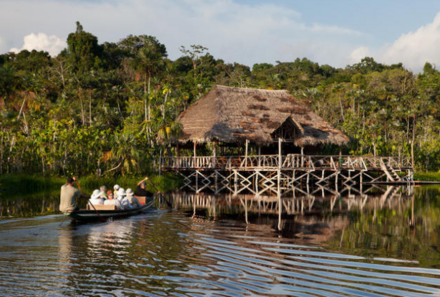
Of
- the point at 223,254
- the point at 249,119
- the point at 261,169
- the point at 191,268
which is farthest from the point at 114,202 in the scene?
the point at 249,119

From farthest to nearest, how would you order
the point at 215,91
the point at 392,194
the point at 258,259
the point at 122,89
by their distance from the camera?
the point at 122,89, the point at 215,91, the point at 392,194, the point at 258,259

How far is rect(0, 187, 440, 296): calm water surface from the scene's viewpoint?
7445 millimetres

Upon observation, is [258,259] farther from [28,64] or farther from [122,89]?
[28,64]

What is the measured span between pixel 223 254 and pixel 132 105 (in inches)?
1179

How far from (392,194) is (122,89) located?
30342mm

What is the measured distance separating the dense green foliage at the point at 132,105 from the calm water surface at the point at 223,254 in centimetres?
998

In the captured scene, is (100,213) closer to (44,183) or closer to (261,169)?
(44,183)

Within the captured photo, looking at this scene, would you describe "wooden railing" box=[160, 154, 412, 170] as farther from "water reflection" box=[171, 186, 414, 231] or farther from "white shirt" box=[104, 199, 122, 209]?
"white shirt" box=[104, 199, 122, 209]

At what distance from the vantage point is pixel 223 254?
9.72 metres

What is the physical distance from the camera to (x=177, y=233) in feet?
41.1

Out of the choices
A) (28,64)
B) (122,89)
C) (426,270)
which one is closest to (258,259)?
(426,270)

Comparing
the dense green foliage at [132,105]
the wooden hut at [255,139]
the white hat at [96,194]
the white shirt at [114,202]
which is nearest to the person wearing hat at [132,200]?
the white shirt at [114,202]

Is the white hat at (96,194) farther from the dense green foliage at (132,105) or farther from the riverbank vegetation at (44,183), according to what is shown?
the dense green foliage at (132,105)

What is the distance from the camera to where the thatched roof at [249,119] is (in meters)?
29.4
